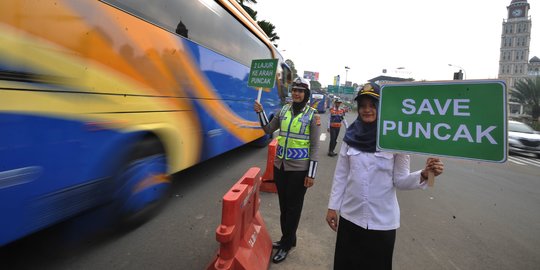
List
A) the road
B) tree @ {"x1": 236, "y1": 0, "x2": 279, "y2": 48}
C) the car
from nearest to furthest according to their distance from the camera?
the road
the car
tree @ {"x1": 236, "y1": 0, "x2": 279, "y2": 48}

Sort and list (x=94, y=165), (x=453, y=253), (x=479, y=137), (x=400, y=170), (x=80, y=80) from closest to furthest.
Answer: (x=479, y=137)
(x=400, y=170)
(x=80, y=80)
(x=94, y=165)
(x=453, y=253)

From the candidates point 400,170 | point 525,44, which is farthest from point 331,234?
point 525,44

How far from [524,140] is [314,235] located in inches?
537

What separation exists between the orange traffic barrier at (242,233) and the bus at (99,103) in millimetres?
1370

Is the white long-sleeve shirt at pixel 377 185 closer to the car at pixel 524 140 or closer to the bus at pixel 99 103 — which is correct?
the bus at pixel 99 103

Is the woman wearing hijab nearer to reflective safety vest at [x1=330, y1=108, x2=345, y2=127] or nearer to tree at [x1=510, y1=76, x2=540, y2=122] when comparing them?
reflective safety vest at [x1=330, y1=108, x2=345, y2=127]

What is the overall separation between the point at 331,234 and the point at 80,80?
3179mm

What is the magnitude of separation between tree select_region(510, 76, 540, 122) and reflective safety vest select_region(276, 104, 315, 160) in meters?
41.7

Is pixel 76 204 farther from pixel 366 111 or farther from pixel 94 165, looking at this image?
pixel 366 111

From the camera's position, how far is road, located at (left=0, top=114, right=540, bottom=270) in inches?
118

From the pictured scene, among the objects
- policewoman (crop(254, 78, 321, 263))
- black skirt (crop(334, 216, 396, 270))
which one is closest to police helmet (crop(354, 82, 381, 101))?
black skirt (crop(334, 216, 396, 270))

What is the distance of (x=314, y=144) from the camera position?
124 inches

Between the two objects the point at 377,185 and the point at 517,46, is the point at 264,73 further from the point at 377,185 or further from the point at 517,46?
the point at 517,46

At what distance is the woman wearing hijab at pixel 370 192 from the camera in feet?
6.57
